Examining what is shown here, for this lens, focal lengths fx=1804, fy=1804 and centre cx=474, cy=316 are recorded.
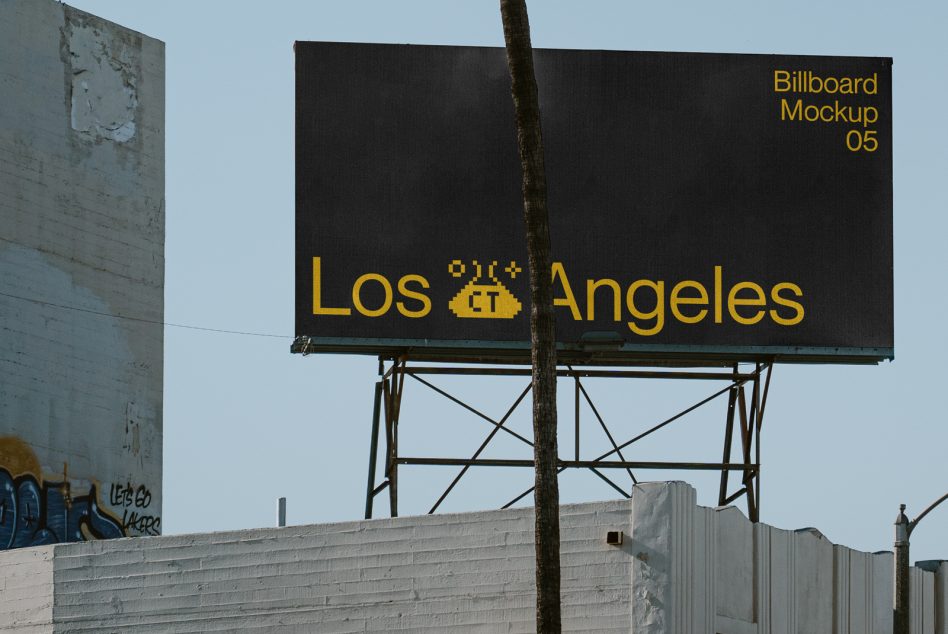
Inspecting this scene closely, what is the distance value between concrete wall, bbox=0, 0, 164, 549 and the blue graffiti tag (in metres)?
0.02

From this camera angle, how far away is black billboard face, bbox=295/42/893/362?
71.7 feet

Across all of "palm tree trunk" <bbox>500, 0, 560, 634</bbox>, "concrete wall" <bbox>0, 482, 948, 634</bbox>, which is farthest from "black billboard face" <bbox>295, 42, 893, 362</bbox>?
"palm tree trunk" <bbox>500, 0, 560, 634</bbox>

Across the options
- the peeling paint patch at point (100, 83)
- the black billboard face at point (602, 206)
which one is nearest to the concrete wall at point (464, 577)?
the black billboard face at point (602, 206)

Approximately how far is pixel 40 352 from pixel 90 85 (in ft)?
13.0

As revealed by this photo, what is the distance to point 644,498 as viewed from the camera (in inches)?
591

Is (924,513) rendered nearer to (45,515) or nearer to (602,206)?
(602,206)

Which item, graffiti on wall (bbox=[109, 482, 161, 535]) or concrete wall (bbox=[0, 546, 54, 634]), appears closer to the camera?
concrete wall (bbox=[0, 546, 54, 634])

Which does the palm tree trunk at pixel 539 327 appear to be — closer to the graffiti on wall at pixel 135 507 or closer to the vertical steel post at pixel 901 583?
the vertical steel post at pixel 901 583

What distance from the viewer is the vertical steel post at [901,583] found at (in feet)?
64.5

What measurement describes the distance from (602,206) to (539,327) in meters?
7.54

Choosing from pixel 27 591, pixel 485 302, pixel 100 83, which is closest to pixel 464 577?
pixel 27 591

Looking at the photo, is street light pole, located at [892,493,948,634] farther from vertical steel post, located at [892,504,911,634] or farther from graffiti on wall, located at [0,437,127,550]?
graffiti on wall, located at [0,437,127,550]

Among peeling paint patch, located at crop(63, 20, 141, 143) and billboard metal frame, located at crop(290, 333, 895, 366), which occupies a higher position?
peeling paint patch, located at crop(63, 20, 141, 143)

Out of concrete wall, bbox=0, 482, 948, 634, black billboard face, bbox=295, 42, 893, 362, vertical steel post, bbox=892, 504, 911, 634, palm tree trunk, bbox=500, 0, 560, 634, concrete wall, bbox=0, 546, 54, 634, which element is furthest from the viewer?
black billboard face, bbox=295, 42, 893, 362
